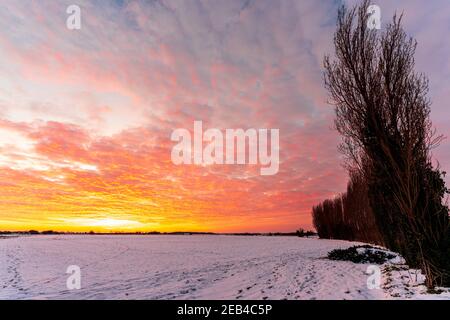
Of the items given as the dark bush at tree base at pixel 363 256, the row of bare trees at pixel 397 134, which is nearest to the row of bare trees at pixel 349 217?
the dark bush at tree base at pixel 363 256

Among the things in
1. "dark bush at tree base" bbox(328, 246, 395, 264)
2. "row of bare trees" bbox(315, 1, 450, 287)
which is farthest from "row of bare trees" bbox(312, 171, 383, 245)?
"row of bare trees" bbox(315, 1, 450, 287)

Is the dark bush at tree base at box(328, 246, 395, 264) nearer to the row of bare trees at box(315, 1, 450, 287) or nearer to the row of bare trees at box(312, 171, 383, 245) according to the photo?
the row of bare trees at box(315, 1, 450, 287)

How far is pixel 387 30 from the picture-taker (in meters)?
10.3

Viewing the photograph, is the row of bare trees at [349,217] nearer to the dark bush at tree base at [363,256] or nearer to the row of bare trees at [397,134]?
the dark bush at tree base at [363,256]

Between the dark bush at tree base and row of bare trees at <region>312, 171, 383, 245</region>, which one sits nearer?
the dark bush at tree base

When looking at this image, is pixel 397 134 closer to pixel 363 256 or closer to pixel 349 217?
pixel 363 256

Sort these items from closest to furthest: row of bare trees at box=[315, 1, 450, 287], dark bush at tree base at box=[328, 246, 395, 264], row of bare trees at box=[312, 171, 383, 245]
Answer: row of bare trees at box=[315, 1, 450, 287] → dark bush at tree base at box=[328, 246, 395, 264] → row of bare trees at box=[312, 171, 383, 245]

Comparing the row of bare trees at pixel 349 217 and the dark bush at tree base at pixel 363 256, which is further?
the row of bare trees at pixel 349 217

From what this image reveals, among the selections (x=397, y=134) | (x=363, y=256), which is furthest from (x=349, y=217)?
(x=397, y=134)

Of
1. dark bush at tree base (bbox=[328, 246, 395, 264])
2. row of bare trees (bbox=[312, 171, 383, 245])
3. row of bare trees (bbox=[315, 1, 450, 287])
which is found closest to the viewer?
row of bare trees (bbox=[315, 1, 450, 287])

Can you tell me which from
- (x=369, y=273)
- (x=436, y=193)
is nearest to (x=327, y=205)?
(x=369, y=273)
